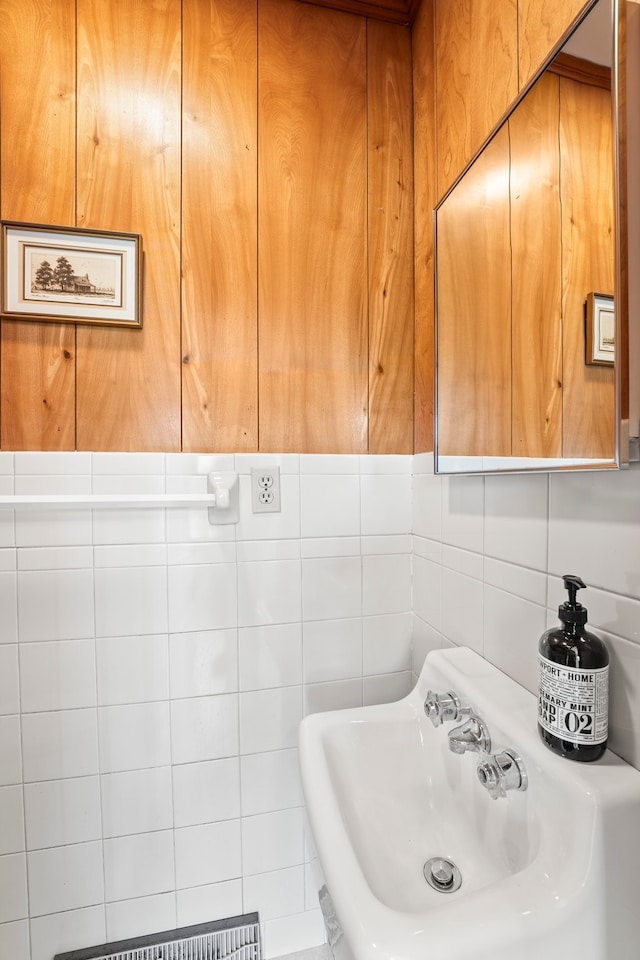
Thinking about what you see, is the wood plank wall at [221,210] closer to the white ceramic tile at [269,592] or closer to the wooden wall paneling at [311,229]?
the wooden wall paneling at [311,229]

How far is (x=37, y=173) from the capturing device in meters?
1.02

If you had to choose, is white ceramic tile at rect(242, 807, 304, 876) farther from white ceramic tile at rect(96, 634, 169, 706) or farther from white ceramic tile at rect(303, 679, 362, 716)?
white ceramic tile at rect(96, 634, 169, 706)

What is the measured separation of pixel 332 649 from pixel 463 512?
501mm

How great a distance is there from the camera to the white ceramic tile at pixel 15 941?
1003mm

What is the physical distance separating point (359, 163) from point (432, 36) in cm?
32

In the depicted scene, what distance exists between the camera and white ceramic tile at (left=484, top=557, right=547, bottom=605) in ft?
2.46

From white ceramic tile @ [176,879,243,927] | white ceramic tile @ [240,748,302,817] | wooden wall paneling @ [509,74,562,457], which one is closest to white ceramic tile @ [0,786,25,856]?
white ceramic tile @ [176,879,243,927]

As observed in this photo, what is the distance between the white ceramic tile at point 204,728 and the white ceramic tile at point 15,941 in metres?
0.46

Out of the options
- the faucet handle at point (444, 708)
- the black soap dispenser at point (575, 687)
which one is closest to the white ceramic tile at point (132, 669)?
the faucet handle at point (444, 708)

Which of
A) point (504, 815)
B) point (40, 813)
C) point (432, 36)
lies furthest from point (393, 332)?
point (40, 813)

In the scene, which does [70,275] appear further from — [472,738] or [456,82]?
[472,738]

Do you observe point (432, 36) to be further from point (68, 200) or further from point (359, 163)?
point (68, 200)

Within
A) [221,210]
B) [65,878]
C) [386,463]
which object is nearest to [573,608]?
[386,463]

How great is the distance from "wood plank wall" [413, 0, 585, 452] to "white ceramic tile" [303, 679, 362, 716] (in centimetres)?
65
